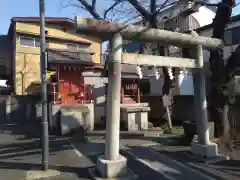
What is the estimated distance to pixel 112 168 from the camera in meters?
6.91

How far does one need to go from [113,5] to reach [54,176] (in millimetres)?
10634

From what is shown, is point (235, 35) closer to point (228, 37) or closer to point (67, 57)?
point (228, 37)

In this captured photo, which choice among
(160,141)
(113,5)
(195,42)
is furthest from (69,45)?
(195,42)

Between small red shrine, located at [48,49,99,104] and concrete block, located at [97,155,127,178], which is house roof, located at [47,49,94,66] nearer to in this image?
small red shrine, located at [48,49,99,104]

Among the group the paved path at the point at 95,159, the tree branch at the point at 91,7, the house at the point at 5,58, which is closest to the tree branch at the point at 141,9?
the tree branch at the point at 91,7

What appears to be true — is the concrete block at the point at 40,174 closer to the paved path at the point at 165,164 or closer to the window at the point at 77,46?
the paved path at the point at 165,164

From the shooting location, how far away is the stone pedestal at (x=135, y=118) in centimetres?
1652

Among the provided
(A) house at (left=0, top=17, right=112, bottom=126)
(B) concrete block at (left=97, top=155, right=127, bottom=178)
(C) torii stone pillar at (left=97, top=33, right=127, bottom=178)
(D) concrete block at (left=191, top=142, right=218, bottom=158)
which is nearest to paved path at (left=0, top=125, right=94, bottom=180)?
(B) concrete block at (left=97, top=155, right=127, bottom=178)

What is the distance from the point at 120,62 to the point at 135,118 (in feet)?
32.4

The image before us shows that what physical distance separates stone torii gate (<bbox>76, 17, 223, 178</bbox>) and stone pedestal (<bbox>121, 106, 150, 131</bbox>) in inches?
301

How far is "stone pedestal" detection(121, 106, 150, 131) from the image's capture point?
16.5 metres

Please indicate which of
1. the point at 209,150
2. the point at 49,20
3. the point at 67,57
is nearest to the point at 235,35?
the point at 67,57

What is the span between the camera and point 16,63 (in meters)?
23.7

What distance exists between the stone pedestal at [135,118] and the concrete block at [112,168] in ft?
30.4
